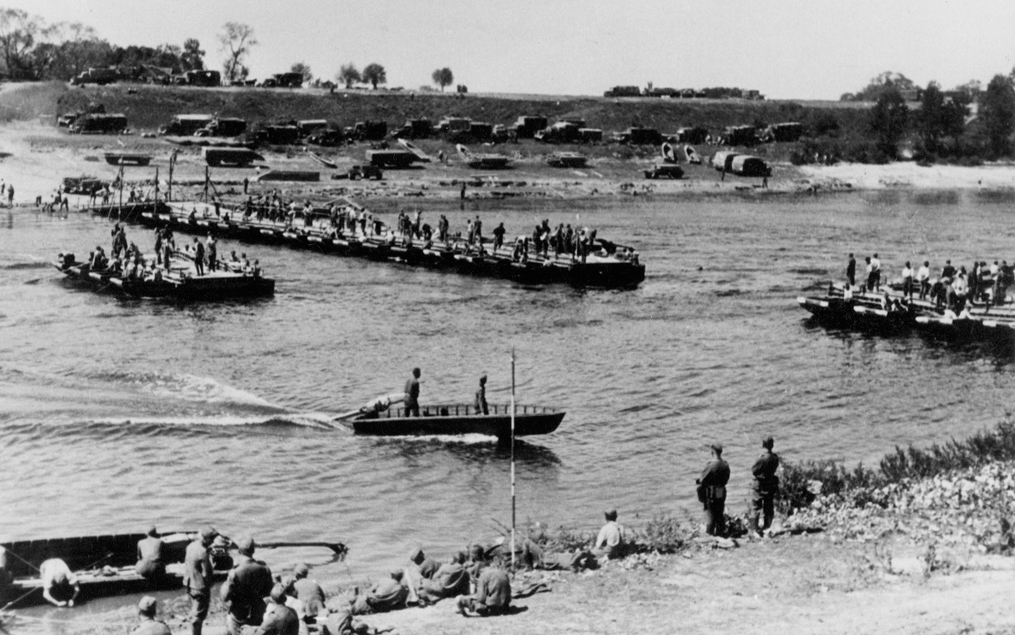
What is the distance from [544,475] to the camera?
91.5 ft

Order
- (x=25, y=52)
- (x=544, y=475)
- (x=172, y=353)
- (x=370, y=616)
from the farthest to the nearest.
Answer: (x=25, y=52)
(x=172, y=353)
(x=544, y=475)
(x=370, y=616)

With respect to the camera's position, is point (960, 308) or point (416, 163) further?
point (416, 163)

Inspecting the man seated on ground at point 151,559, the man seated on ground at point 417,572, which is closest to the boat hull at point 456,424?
the man seated on ground at point 151,559

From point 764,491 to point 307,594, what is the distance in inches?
307

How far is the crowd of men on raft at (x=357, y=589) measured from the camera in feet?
48.8

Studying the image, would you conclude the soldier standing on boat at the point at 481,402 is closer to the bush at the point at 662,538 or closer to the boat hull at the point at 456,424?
the boat hull at the point at 456,424

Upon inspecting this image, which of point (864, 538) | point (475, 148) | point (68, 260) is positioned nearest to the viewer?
point (864, 538)

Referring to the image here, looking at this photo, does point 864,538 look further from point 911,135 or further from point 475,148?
point 911,135

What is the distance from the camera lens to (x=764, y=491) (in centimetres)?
1944

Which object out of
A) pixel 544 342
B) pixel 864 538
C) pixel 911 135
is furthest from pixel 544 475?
pixel 911 135

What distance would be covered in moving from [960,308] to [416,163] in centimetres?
6987

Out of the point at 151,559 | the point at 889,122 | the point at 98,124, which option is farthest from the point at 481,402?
the point at 889,122

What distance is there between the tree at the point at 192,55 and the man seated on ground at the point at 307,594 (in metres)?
163

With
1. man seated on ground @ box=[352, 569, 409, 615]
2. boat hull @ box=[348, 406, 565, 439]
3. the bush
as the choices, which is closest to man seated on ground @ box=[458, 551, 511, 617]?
man seated on ground @ box=[352, 569, 409, 615]
